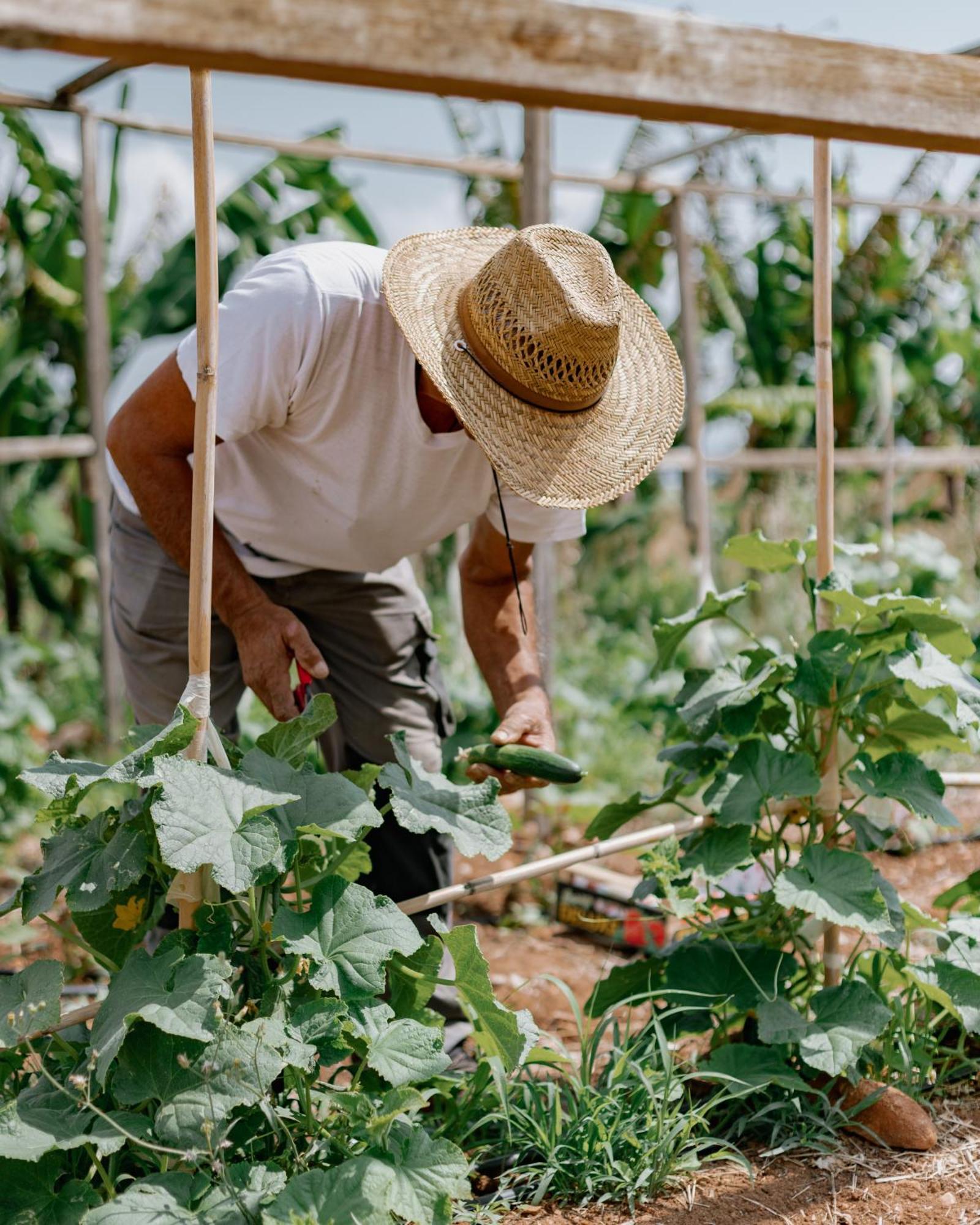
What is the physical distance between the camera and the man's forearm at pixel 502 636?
263 cm

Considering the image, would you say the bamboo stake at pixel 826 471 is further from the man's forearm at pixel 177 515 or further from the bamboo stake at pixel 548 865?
the man's forearm at pixel 177 515

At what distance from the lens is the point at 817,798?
242cm

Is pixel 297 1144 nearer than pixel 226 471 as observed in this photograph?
Yes

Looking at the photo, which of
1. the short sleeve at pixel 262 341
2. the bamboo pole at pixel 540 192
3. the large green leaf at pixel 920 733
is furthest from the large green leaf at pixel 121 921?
the bamboo pole at pixel 540 192

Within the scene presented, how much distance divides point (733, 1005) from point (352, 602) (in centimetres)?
110

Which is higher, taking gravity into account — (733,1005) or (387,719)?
(387,719)

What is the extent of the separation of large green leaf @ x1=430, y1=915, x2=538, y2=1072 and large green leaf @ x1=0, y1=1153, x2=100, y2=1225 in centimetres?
58

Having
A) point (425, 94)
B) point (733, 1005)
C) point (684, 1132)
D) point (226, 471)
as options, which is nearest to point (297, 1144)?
point (684, 1132)

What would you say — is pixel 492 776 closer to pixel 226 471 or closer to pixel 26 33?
pixel 226 471

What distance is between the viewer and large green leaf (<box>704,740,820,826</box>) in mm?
2271

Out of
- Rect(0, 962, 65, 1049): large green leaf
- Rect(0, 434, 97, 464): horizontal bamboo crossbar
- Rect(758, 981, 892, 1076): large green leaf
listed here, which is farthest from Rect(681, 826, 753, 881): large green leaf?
Rect(0, 434, 97, 464): horizontal bamboo crossbar

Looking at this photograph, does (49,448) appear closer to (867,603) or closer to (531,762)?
(531,762)

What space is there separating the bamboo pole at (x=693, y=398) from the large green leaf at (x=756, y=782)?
2625mm

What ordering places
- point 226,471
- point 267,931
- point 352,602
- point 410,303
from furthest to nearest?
point 352,602 < point 226,471 < point 410,303 < point 267,931
